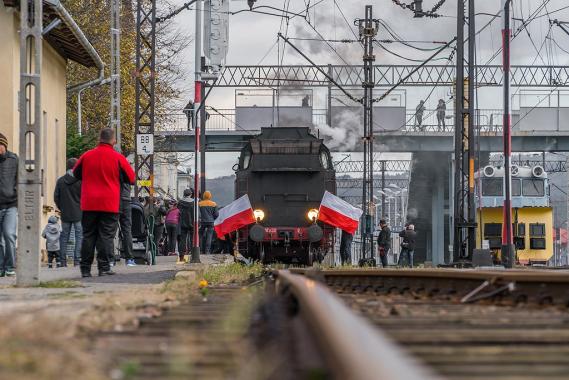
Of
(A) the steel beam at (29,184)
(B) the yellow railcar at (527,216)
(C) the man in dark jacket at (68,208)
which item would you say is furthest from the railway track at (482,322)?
(B) the yellow railcar at (527,216)

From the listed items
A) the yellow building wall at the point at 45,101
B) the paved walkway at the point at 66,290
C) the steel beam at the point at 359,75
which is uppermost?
the steel beam at the point at 359,75

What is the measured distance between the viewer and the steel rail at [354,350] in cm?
296

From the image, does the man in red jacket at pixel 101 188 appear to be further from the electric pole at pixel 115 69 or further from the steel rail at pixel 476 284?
the electric pole at pixel 115 69

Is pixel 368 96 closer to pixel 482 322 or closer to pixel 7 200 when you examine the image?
pixel 7 200

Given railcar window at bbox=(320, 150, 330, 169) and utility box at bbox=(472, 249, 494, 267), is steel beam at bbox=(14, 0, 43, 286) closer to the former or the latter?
railcar window at bbox=(320, 150, 330, 169)

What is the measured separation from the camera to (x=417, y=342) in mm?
5082

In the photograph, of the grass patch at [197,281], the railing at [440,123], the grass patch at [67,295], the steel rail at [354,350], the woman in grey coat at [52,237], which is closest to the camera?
the steel rail at [354,350]

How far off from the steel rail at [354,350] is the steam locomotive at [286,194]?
18.5 metres

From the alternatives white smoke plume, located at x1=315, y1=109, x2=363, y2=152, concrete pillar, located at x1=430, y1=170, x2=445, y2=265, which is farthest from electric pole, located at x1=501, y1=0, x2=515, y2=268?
concrete pillar, located at x1=430, y1=170, x2=445, y2=265

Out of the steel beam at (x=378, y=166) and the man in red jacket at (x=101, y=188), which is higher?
the steel beam at (x=378, y=166)

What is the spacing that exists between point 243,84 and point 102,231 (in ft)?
167

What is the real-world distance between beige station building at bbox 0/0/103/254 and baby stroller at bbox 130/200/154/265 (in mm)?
2739

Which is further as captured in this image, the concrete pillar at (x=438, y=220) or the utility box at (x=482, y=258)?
the concrete pillar at (x=438, y=220)

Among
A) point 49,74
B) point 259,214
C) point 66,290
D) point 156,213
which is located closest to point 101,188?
point 66,290
